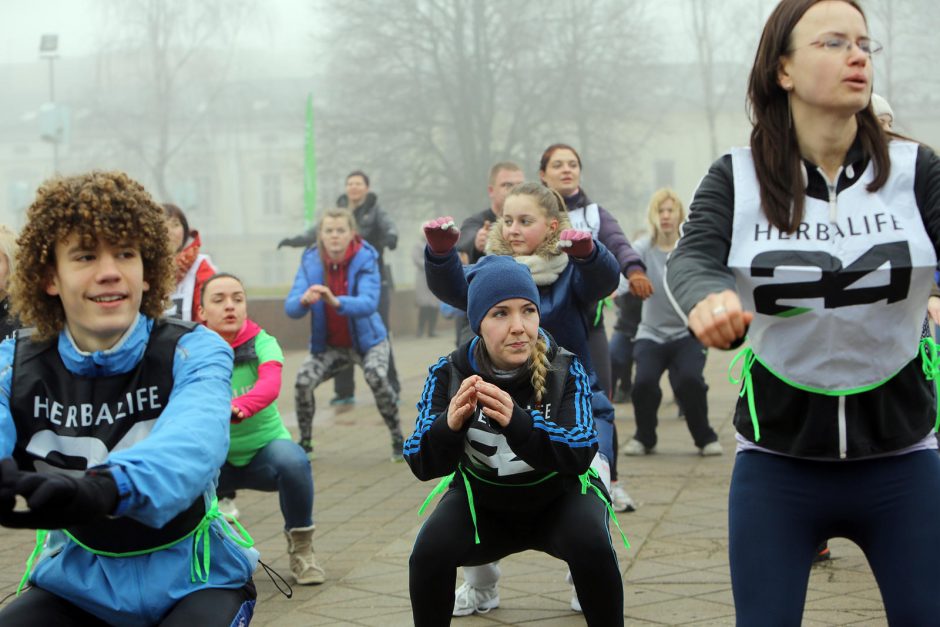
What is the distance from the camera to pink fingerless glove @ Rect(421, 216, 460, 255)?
5.23m

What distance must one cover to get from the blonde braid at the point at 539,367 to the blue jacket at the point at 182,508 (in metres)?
1.36

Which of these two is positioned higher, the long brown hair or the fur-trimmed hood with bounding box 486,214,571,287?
the long brown hair

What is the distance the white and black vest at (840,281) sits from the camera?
2994 mm

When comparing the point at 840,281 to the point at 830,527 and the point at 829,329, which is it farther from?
the point at 830,527

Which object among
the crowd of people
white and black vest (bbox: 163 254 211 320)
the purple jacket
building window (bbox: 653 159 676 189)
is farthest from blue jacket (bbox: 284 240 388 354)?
building window (bbox: 653 159 676 189)

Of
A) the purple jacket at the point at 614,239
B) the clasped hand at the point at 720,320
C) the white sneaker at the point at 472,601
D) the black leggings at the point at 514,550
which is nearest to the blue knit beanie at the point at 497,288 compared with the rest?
the black leggings at the point at 514,550

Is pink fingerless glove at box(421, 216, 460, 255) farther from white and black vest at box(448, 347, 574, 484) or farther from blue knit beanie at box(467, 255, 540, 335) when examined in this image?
white and black vest at box(448, 347, 574, 484)

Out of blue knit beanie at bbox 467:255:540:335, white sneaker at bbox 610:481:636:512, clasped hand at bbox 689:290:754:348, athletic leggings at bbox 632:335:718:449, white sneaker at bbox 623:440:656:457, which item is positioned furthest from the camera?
white sneaker at bbox 623:440:656:457

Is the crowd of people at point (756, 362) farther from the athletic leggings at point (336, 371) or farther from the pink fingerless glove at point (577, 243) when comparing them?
the athletic leggings at point (336, 371)

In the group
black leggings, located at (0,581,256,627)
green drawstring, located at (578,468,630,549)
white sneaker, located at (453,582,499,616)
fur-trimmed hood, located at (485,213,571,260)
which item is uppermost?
fur-trimmed hood, located at (485,213,571,260)

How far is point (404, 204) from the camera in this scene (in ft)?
150

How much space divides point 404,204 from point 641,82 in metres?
10.8

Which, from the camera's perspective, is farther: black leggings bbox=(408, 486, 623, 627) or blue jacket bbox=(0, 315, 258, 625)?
black leggings bbox=(408, 486, 623, 627)

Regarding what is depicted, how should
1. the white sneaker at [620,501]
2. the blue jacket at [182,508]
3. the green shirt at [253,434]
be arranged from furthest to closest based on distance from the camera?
the white sneaker at [620,501] < the green shirt at [253,434] < the blue jacket at [182,508]
